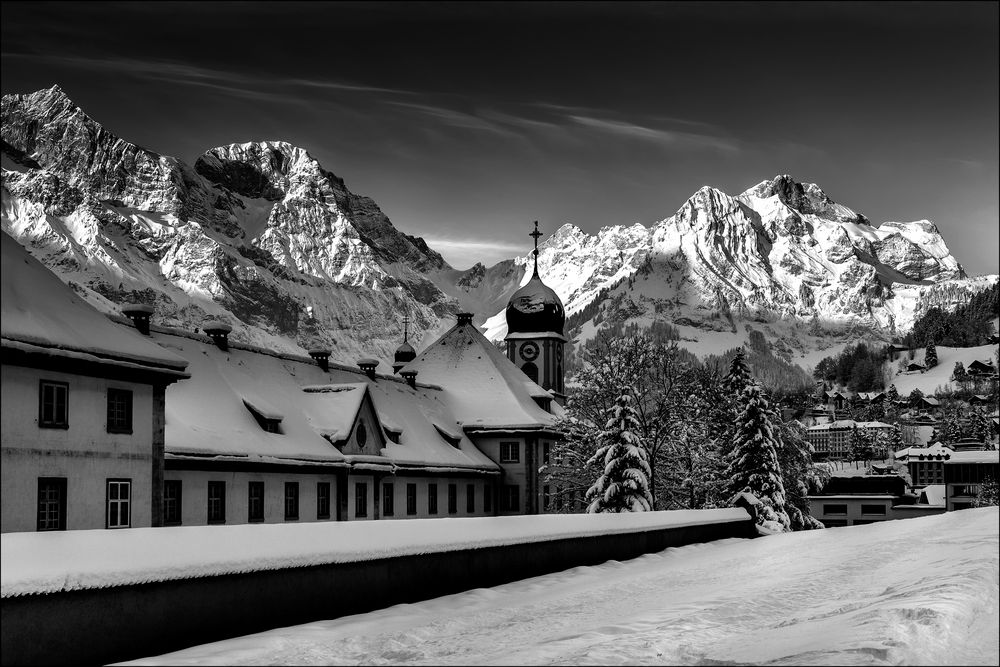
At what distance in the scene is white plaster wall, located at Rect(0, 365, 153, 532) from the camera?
2838cm

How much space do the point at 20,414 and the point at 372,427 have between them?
2230 centimetres

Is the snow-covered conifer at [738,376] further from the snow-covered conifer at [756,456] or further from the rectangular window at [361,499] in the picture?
the rectangular window at [361,499]

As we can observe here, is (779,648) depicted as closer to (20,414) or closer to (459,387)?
(20,414)

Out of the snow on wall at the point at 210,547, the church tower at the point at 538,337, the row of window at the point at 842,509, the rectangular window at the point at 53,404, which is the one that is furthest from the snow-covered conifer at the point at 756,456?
the row of window at the point at 842,509

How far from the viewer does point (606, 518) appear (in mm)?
28125

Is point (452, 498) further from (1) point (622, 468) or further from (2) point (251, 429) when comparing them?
(2) point (251, 429)

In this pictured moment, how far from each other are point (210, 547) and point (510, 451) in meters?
47.6

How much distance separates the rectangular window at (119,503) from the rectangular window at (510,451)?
32.4 metres

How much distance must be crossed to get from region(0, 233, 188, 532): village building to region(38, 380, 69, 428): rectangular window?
0.09ft

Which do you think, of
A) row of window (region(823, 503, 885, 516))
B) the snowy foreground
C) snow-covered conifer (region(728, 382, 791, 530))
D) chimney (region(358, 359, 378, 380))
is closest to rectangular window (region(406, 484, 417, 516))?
chimney (region(358, 359, 378, 380))

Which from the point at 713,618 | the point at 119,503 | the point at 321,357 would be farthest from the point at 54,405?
the point at 321,357

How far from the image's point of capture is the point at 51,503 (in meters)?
29.5

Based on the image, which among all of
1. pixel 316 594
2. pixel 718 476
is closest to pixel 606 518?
pixel 316 594

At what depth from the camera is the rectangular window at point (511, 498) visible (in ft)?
204
